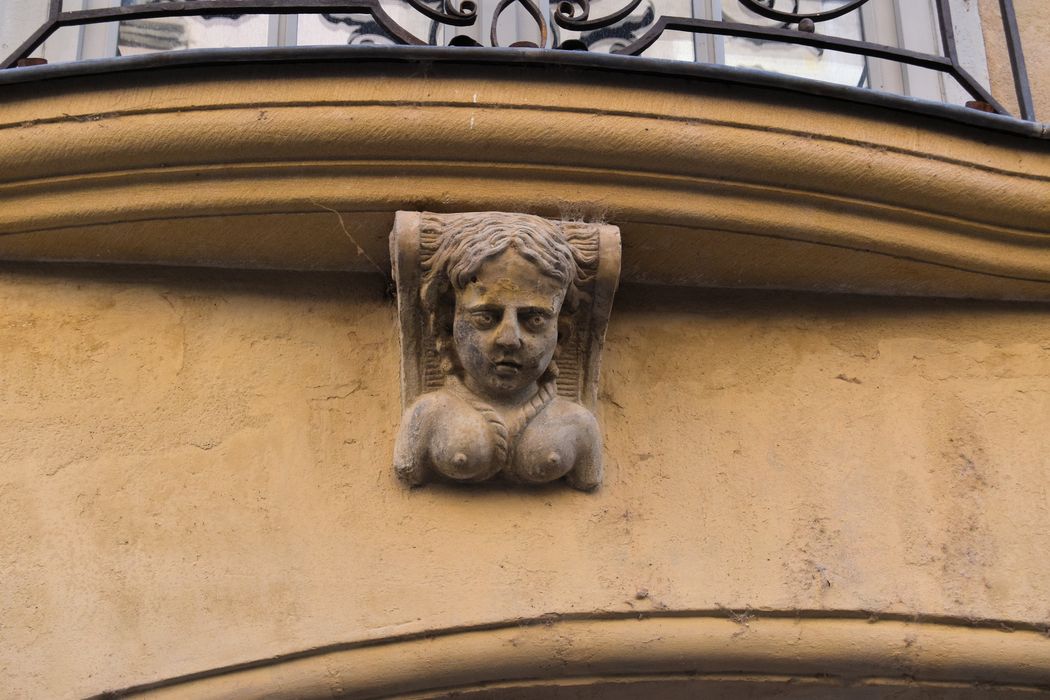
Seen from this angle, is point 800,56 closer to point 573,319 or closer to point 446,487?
point 573,319

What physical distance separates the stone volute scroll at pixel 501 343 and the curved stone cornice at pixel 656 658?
297 mm

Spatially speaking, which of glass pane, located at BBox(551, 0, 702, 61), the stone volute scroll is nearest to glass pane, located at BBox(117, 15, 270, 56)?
glass pane, located at BBox(551, 0, 702, 61)

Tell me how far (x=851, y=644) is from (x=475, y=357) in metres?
0.83

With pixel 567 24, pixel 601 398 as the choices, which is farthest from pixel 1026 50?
pixel 601 398

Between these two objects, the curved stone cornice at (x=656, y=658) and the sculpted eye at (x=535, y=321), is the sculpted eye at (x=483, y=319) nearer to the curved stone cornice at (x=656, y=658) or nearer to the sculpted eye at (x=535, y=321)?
the sculpted eye at (x=535, y=321)

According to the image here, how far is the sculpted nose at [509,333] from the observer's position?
8.51ft

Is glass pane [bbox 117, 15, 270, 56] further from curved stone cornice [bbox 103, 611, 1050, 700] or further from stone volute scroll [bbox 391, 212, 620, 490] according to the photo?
curved stone cornice [bbox 103, 611, 1050, 700]

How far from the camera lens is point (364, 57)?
273cm

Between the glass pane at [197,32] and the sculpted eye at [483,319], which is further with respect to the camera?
the glass pane at [197,32]

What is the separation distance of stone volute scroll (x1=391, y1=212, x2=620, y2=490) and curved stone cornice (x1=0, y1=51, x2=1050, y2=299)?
0.11 meters

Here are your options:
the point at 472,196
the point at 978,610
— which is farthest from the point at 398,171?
the point at 978,610

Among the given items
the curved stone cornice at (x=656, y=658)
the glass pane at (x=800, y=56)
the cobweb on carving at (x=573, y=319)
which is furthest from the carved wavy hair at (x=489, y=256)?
the glass pane at (x=800, y=56)

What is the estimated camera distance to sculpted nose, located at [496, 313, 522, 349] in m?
2.59

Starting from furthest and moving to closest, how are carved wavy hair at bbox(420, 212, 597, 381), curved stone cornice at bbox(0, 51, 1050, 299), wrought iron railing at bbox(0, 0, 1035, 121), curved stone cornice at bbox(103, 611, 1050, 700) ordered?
wrought iron railing at bbox(0, 0, 1035, 121)
curved stone cornice at bbox(0, 51, 1050, 299)
carved wavy hair at bbox(420, 212, 597, 381)
curved stone cornice at bbox(103, 611, 1050, 700)
